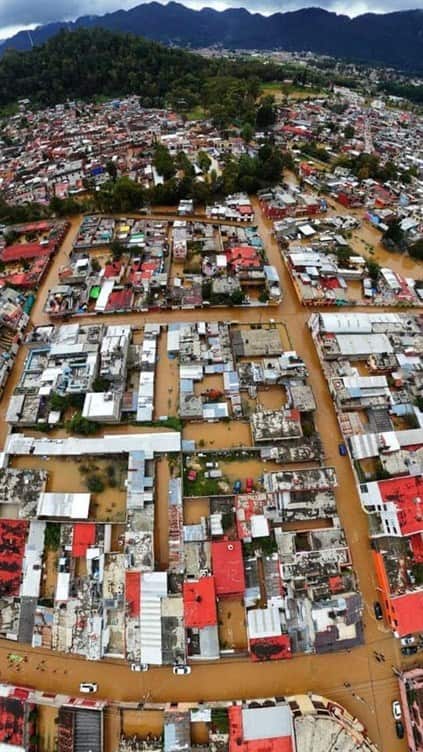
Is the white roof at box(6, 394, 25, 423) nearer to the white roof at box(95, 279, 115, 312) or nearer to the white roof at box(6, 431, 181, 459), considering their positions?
Result: the white roof at box(6, 431, 181, 459)

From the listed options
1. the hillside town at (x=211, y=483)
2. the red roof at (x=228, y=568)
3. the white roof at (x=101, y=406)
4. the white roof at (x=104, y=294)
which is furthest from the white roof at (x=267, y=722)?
the white roof at (x=104, y=294)

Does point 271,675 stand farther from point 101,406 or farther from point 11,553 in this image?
point 101,406

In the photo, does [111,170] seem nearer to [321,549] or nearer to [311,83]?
[321,549]

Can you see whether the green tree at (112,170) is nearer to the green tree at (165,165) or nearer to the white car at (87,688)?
the green tree at (165,165)

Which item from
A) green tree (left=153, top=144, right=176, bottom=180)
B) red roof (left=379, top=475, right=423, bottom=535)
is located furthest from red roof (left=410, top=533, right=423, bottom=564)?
green tree (left=153, top=144, right=176, bottom=180)

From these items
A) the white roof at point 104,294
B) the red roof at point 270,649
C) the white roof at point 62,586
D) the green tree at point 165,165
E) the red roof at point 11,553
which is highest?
the green tree at point 165,165

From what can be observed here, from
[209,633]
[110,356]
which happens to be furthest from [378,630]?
[110,356]

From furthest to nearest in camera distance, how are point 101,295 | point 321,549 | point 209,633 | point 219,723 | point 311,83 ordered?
1. point 311,83
2. point 101,295
3. point 321,549
4. point 209,633
5. point 219,723
